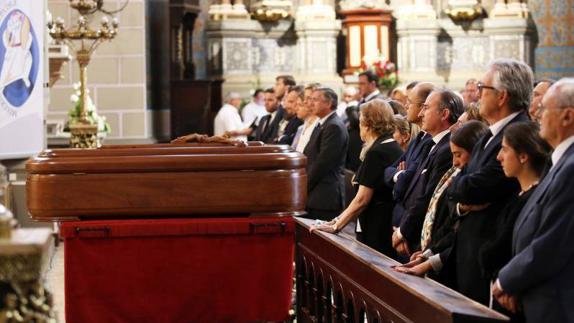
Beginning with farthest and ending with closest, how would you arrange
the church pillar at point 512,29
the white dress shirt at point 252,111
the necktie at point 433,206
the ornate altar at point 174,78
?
1. the church pillar at point 512,29
2. the ornate altar at point 174,78
3. the white dress shirt at point 252,111
4. the necktie at point 433,206

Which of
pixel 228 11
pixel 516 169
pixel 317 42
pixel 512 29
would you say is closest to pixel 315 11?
pixel 317 42

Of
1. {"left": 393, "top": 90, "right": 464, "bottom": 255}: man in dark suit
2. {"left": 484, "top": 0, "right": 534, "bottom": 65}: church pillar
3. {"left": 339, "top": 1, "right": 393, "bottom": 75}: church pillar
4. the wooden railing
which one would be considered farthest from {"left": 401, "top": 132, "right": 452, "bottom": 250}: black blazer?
{"left": 484, "top": 0, "right": 534, "bottom": 65}: church pillar

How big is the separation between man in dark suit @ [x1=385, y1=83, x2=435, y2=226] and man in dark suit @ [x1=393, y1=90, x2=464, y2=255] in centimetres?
13

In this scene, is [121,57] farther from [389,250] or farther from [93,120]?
[389,250]

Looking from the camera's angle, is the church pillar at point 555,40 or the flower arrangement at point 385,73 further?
the church pillar at point 555,40

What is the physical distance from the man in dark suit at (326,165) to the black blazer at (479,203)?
3351mm

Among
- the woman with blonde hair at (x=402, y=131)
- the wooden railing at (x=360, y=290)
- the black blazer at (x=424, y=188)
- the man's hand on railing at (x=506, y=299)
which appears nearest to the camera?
the wooden railing at (x=360, y=290)

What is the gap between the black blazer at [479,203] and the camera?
14.6 feet

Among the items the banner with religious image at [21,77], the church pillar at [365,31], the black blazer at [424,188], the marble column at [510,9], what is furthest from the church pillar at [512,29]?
the black blazer at [424,188]

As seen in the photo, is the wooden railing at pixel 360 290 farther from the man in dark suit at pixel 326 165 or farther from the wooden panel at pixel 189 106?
the wooden panel at pixel 189 106

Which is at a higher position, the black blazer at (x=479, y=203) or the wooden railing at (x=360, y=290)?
the black blazer at (x=479, y=203)

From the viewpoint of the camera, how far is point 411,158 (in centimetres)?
593

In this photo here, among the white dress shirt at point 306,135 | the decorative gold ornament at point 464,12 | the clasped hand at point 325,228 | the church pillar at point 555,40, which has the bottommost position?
the clasped hand at point 325,228

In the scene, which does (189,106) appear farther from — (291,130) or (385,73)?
(291,130)
